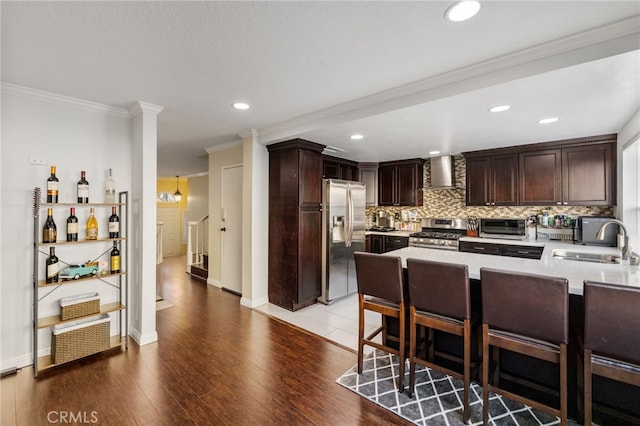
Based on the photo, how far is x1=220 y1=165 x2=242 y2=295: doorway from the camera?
4695mm

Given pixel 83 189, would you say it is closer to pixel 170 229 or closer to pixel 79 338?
pixel 79 338

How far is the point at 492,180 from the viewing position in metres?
4.40

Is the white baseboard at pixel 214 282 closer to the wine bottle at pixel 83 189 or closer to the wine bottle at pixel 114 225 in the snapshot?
the wine bottle at pixel 114 225

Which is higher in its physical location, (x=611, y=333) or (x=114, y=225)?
(x=114, y=225)

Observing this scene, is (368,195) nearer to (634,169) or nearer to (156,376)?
(634,169)

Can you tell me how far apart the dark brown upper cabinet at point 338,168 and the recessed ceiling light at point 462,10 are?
3.11 metres

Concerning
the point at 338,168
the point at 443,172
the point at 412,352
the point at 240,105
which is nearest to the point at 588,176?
the point at 443,172

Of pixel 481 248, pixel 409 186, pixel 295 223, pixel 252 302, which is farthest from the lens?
pixel 409 186

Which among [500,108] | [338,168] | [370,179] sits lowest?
[370,179]

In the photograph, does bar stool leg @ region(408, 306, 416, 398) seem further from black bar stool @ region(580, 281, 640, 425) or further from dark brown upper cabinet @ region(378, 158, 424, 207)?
dark brown upper cabinet @ region(378, 158, 424, 207)

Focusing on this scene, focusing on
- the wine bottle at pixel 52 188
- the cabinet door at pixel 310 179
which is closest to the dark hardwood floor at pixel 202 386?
the wine bottle at pixel 52 188

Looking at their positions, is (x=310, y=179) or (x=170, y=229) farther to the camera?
(x=170, y=229)

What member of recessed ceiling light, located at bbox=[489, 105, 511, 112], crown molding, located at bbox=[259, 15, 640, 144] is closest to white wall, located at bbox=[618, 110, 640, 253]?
recessed ceiling light, located at bbox=[489, 105, 511, 112]

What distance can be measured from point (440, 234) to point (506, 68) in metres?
3.20
